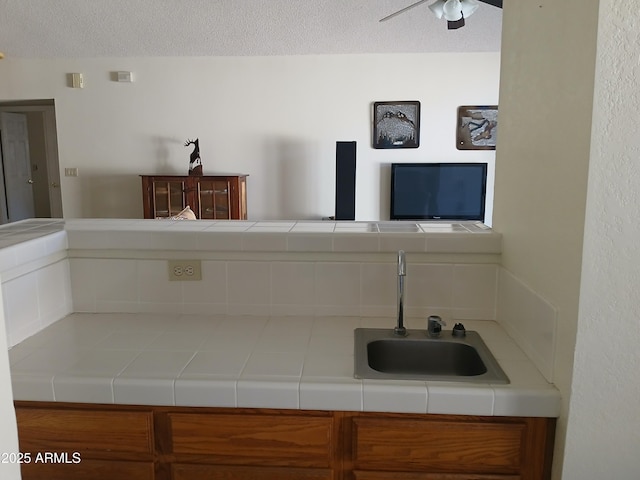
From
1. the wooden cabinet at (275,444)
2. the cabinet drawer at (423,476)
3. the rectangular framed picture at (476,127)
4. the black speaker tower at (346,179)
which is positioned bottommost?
the cabinet drawer at (423,476)

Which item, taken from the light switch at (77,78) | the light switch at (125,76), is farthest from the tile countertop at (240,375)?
the light switch at (77,78)

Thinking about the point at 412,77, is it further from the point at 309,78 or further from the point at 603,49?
the point at 603,49

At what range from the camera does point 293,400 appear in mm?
1028

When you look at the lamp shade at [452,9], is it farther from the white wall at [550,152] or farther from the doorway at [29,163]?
the doorway at [29,163]

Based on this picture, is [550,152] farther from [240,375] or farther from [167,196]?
[167,196]

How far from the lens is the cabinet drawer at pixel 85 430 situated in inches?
42.5

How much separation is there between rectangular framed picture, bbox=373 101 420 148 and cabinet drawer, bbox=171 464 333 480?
170 inches

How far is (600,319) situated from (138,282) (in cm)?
124

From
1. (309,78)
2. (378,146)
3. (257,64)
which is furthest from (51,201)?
(378,146)

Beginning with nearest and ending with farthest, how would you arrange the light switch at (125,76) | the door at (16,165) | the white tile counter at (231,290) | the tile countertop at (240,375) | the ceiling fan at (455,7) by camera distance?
the tile countertop at (240,375)
the white tile counter at (231,290)
the ceiling fan at (455,7)
the light switch at (125,76)
the door at (16,165)

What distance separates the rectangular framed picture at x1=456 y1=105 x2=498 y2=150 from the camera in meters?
4.98

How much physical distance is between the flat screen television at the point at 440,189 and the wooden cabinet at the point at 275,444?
4118 millimetres

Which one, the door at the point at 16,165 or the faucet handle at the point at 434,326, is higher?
the door at the point at 16,165

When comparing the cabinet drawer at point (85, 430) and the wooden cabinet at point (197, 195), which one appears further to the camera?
the wooden cabinet at point (197, 195)
